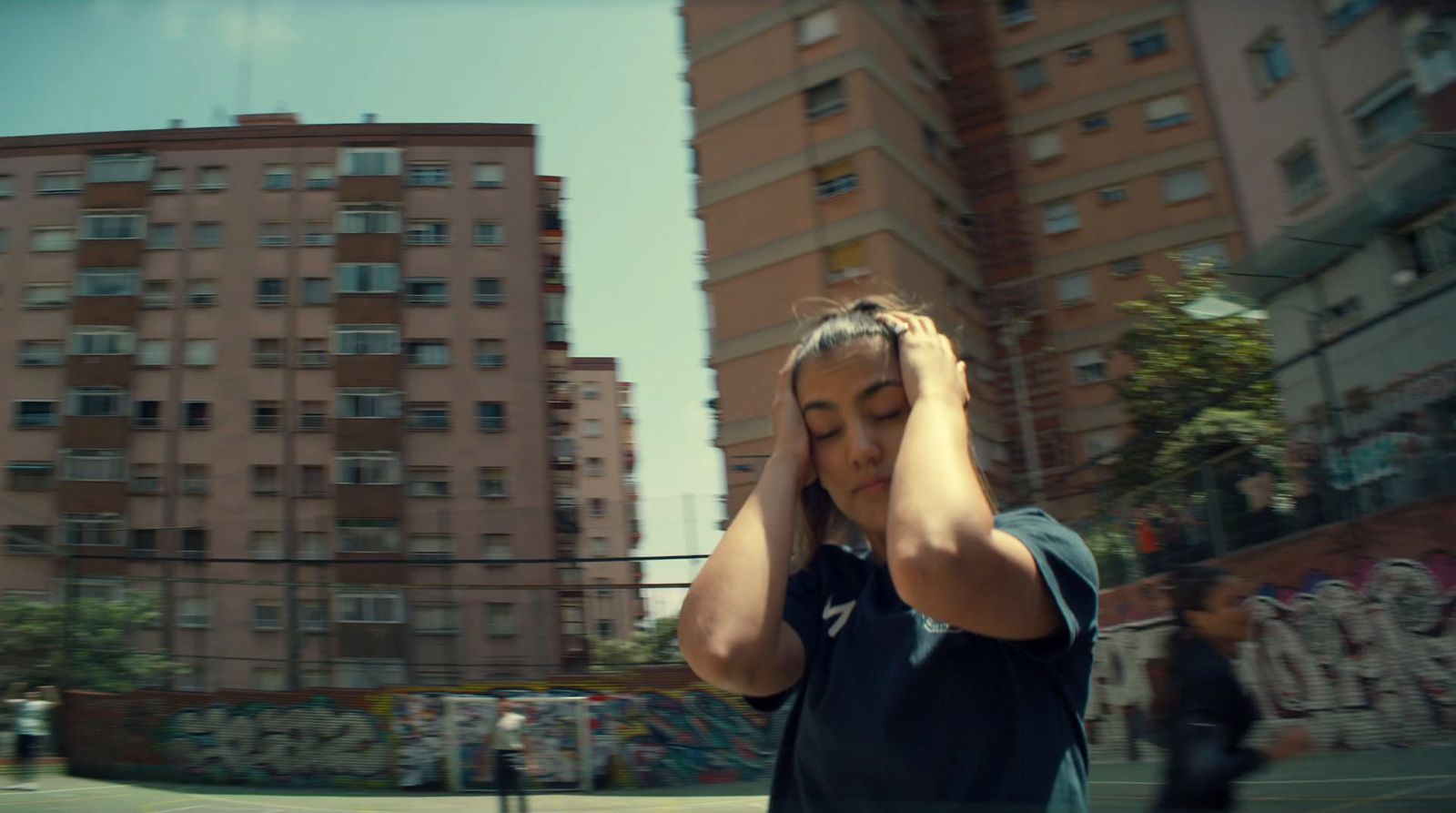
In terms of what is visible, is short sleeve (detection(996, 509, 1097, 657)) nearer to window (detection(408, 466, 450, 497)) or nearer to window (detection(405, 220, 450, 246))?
window (detection(405, 220, 450, 246))

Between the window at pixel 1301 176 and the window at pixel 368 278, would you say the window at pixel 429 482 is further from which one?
the window at pixel 1301 176

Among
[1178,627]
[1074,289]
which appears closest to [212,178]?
[1178,627]

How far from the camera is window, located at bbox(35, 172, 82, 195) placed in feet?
7.75

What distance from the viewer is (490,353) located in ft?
17.0

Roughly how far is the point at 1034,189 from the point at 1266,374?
5.28 meters

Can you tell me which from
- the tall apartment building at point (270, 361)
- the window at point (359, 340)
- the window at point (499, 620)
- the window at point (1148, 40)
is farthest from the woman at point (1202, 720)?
the window at point (1148, 40)

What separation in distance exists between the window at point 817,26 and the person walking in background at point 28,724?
12.4m

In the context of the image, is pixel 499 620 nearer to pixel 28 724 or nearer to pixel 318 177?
pixel 28 724

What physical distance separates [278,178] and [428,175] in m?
0.62

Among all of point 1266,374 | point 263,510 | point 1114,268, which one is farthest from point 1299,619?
point 263,510

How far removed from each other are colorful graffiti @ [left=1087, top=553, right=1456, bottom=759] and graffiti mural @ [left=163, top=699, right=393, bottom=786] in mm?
5105

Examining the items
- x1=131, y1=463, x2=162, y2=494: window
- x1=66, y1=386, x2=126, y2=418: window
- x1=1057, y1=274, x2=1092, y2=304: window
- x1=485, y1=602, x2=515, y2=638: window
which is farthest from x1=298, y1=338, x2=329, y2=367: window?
x1=1057, y1=274, x2=1092, y2=304: window

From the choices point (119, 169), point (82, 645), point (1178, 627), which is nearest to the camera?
point (1178, 627)

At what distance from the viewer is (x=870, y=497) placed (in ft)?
2.53
